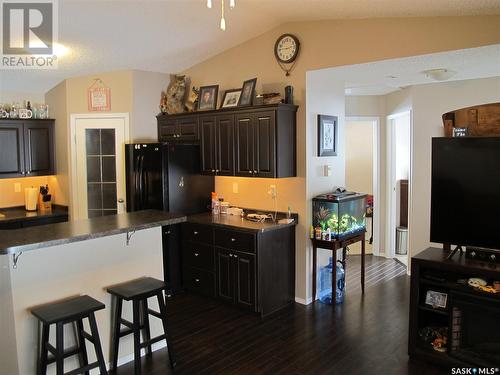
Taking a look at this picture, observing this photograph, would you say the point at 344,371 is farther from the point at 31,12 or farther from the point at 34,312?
the point at 31,12

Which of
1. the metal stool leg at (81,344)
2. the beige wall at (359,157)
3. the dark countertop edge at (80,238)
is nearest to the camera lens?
the dark countertop edge at (80,238)

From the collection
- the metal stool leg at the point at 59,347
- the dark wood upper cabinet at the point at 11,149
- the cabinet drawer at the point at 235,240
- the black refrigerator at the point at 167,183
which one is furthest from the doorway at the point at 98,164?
the metal stool leg at the point at 59,347

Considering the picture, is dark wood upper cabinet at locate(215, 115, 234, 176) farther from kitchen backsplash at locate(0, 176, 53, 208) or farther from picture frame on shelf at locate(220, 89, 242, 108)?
kitchen backsplash at locate(0, 176, 53, 208)

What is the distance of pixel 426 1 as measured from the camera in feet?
10.1

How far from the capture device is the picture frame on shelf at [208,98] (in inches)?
200

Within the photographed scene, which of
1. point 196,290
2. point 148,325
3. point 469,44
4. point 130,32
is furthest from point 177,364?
point 469,44

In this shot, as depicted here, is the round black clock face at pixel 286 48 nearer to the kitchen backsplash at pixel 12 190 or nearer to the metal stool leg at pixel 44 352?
the metal stool leg at pixel 44 352

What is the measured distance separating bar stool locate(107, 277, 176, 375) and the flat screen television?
2236mm

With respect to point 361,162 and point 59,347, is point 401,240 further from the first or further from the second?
point 59,347

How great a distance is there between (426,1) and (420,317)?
2423 mm

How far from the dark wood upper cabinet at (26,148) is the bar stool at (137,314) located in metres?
2.89

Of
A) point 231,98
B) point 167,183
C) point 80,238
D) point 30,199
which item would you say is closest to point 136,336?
point 80,238

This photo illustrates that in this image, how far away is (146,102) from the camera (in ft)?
17.7

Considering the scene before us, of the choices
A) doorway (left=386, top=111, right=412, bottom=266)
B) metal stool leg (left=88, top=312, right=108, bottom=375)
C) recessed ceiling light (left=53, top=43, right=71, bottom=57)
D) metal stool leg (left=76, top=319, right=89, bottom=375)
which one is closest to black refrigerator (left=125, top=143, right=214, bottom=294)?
recessed ceiling light (left=53, top=43, right=71, bottom=57)
